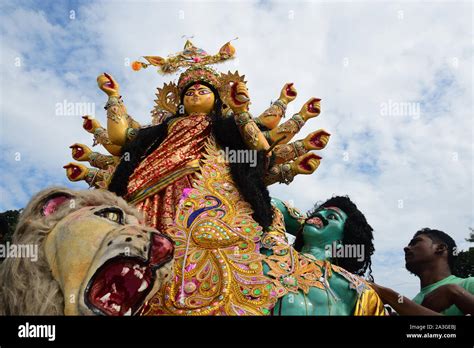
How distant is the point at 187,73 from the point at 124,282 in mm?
3267

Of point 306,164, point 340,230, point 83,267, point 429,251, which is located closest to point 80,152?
point 306,164

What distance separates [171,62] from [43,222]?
339cm

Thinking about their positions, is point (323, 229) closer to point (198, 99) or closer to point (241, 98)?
point (241, 98)

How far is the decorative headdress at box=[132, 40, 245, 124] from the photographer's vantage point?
5.45 m

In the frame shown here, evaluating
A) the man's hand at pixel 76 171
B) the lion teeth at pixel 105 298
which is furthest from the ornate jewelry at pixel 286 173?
the lion teeth at pixel 105 298

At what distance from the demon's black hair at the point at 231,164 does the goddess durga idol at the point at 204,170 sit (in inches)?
0.4

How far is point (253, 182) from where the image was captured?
4.52m

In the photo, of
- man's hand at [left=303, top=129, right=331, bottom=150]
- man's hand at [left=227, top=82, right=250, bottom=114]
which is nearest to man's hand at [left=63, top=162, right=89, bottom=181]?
man's hand at [left=227, top=82, right=250, bottom=114]

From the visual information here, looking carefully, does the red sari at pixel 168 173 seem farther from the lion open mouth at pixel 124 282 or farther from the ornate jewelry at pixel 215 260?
the lion open mouth at pixel 124 282

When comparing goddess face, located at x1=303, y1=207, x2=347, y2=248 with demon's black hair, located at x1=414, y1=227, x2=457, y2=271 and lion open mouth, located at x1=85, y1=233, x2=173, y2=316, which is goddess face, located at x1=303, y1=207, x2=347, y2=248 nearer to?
demon's black hair, located at x1=414, y1=227, x2=457, y2=271

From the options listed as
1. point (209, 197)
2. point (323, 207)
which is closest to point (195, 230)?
point (209, 197)

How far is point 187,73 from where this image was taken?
5.48 m

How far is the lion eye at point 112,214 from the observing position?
9.55 feet
